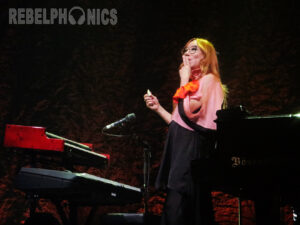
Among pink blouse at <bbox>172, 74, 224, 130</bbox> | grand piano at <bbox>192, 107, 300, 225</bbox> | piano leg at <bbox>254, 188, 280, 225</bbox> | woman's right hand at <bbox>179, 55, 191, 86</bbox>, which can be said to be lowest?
piano leg at <bbox>254, 188, 280, 225</bbox>

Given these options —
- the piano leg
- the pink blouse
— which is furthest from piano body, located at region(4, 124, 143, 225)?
the piano leg

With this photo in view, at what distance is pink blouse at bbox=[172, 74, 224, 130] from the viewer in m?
2.16

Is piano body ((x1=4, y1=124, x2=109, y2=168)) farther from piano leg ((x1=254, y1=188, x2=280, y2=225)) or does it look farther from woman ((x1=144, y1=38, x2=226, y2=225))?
piano leg ((x1=254, y1=188, x2=280, y2=225))

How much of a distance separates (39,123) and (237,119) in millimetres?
2650

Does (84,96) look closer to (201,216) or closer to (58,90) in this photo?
(58,90)

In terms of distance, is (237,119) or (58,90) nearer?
(237,119)

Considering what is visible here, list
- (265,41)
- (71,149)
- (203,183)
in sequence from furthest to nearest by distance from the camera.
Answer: (265,41) → (71,149) → (203,183)

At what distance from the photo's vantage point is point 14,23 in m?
3.96

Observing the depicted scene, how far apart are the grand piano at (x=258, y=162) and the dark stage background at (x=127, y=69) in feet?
6.12

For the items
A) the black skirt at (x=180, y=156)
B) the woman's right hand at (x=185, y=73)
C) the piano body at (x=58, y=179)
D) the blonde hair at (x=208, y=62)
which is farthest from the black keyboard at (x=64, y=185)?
the blonde hair at (x=208, y=62)

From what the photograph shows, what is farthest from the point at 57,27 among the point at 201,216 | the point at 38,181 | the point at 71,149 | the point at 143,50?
the point at 201,216

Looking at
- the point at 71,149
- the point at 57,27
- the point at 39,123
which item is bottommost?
the point at 71,149

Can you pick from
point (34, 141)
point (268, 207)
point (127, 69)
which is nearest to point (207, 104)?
point (268, 207)

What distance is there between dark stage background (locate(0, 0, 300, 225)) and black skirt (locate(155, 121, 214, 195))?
1.46m
